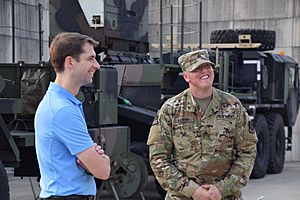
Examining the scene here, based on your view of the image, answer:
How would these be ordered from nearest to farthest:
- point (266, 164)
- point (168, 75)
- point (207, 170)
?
1. point (207, 170)
2. point (168, 75)
3. point (266, 164)

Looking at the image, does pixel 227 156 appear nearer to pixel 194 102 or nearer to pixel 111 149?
pixel 194 102

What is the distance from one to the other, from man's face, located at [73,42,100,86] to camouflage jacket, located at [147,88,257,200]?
2.60 feet

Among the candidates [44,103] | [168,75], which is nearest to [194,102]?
[44,103]

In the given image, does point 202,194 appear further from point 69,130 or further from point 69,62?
point 69,62

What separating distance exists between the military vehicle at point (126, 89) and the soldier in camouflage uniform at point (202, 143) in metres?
2.34

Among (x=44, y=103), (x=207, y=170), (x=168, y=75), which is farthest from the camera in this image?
(x=168, y=75)

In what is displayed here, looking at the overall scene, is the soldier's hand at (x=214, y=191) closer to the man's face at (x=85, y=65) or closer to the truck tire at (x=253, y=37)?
the man's face at (x=85, y=65)

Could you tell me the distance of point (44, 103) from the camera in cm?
306


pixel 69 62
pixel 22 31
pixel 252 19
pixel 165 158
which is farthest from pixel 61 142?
pixel 252 19

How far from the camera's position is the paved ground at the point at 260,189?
30.0ft

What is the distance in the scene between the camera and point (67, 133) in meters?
2.96

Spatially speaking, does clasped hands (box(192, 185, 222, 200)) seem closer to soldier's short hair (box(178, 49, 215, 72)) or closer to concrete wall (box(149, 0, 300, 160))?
soldier's short hair (box(178, 49, 215, 72))

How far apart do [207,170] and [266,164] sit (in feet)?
27.7

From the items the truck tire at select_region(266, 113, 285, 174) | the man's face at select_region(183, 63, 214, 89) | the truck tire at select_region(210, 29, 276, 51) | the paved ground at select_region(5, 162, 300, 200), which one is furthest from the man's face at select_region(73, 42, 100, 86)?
the truck tire at select_region(266, 113, 285, 174)
